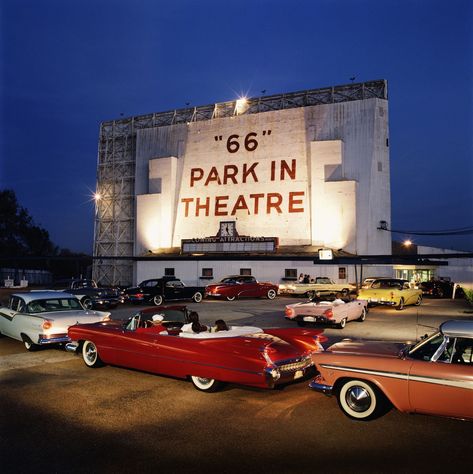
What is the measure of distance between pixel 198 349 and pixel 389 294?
14.2 meters

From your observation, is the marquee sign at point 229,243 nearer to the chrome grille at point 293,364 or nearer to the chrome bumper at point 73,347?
the chrome bumper at point 73,347

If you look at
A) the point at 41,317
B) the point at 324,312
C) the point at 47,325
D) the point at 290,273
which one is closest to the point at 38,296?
the point at 41,317

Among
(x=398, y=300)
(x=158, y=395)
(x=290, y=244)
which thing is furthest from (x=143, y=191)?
(x=158, y=395)

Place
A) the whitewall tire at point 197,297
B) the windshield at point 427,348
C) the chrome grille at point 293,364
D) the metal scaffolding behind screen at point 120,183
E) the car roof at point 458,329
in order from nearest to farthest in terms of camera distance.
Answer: the car roof at point 458,329
the windshield at point 427,348
the chrome grille at point 293,364
the whitewall tire at point 197,297
the metal scaffolding behind screen at point 120,183

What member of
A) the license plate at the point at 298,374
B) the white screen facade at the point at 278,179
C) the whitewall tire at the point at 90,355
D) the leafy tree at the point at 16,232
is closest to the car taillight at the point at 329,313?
the license plate at the point at 298,374

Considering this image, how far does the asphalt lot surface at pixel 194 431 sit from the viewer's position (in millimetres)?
4938

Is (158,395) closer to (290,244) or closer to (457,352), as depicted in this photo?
(457,352)

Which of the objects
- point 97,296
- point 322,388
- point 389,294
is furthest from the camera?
point 97,296

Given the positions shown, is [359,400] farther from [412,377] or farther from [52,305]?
[52,305]

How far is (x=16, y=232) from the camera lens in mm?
60812

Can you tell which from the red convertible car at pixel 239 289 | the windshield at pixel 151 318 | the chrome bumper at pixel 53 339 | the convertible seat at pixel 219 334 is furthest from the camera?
the red convertible car at pixel 239 289

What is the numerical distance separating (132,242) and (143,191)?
5396mm

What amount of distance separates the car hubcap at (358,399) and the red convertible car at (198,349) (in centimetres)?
101

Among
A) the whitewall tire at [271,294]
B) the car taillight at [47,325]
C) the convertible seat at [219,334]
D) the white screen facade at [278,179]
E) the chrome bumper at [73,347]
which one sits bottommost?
the whitewall tire at [271,294]
